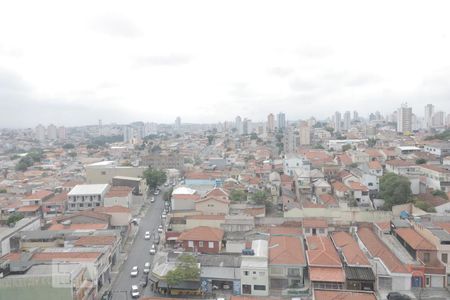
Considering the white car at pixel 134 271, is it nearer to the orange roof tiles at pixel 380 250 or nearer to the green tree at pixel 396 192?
the orange roof tiles at pixel 380 250

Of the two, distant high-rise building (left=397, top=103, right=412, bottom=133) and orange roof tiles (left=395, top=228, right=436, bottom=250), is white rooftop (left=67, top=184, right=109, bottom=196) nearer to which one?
orange roof tiles (left=395, top=228, right=436, bottom=250)

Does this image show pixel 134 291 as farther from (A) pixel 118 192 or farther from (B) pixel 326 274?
(A) pixel 118 192

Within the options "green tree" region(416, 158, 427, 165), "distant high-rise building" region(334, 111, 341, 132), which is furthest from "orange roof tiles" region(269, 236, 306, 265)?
"distant high-rise building" region(334, 111, 341, 132)

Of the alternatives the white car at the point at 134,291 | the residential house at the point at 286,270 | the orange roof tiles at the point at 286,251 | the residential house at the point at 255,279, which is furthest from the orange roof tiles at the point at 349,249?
the white car at the point at 134,291

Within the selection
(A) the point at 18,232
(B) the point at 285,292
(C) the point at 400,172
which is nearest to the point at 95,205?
(A) the point at 18,232

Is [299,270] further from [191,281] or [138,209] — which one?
[138,209]

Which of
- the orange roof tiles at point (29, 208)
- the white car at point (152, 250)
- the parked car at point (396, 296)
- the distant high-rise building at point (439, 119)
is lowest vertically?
the white car at point (152, 250)
